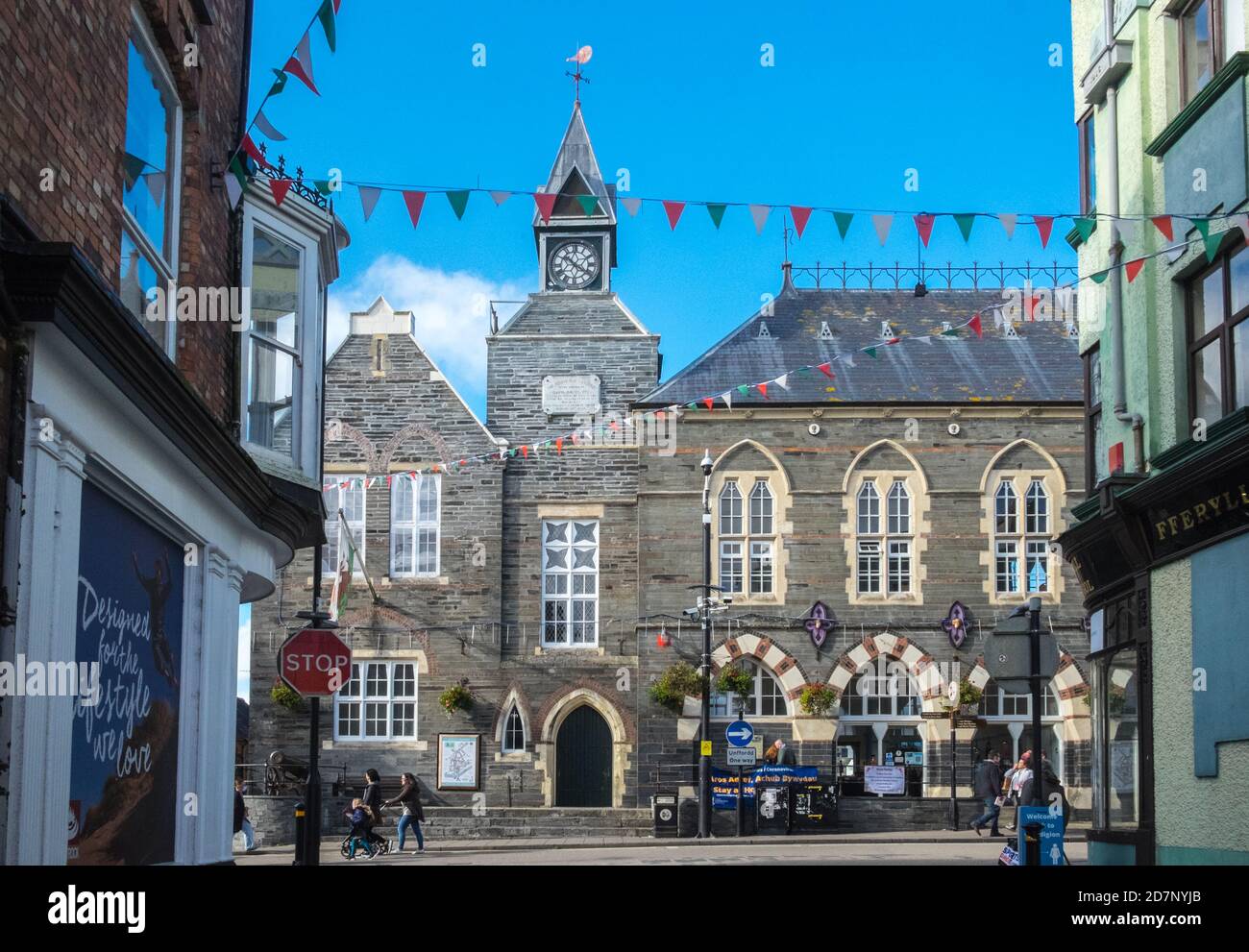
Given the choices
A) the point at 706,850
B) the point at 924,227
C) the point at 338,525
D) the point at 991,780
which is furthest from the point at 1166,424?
the point at 338,525

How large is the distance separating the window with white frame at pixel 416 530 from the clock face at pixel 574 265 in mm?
5691

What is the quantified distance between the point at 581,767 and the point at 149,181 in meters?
24.9

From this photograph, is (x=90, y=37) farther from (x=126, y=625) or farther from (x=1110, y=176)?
(x=1110, y=176)

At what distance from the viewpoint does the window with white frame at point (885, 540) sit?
112 feet

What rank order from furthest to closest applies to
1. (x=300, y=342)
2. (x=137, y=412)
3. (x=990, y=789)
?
(x=990, y=789) < (x=300, y=342) < (x=137, y=412)

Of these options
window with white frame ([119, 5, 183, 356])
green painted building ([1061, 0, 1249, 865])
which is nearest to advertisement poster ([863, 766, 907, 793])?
green painted building ([1061, 0, 1249, 865])

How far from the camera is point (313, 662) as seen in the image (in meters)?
15.3

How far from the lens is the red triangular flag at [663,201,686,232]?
42.4 feet

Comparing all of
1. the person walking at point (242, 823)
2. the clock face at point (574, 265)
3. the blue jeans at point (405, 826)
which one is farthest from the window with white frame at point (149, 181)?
the clock face at point (574, 265)

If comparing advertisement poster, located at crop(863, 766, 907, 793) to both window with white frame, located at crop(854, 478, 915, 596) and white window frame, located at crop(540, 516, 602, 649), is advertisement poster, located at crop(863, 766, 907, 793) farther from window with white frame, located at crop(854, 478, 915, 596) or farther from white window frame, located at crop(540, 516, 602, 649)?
white window frame, located at crop(540, 516, 602, 649)

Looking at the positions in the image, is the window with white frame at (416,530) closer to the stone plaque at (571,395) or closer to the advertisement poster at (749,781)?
the stone plaque at (571,395)

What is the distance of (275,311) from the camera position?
1415cm

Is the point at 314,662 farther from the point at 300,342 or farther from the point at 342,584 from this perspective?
the point at 342,584

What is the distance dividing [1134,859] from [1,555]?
12.0 m
